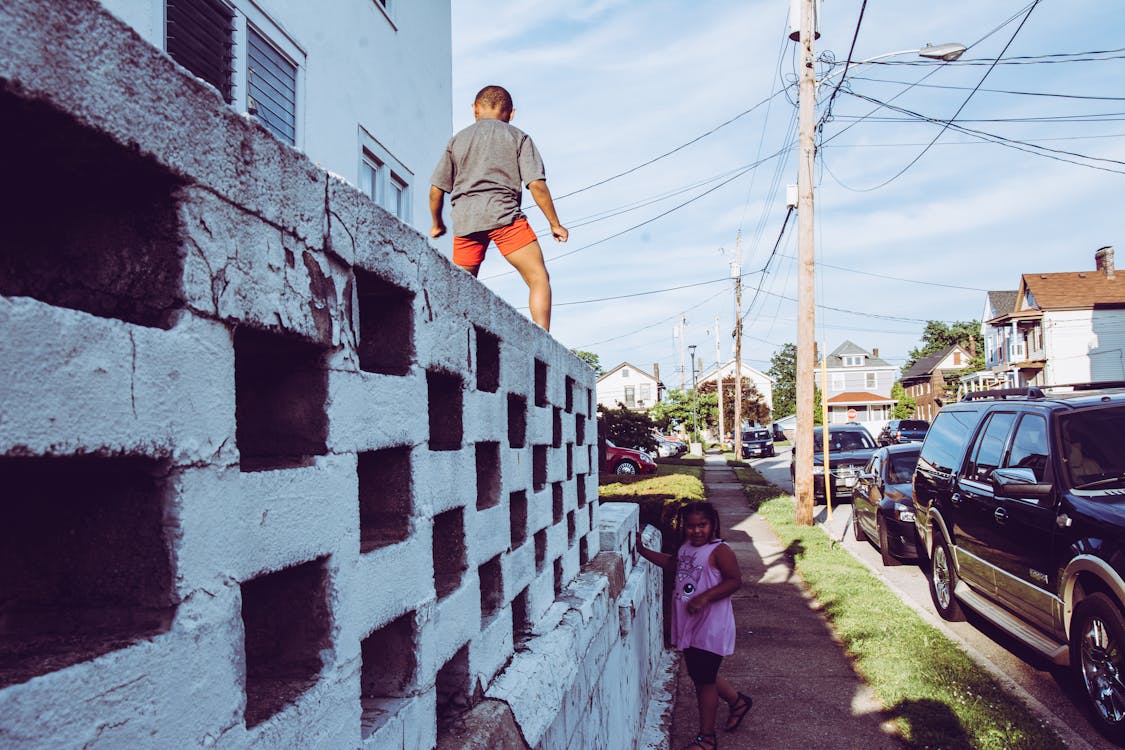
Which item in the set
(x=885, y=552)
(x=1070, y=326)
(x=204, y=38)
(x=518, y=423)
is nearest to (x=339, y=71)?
(x=204, y=38)

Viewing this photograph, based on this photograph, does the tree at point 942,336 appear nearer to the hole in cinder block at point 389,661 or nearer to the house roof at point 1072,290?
the house roof at point 1072,290

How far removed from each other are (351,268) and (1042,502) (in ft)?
17.7

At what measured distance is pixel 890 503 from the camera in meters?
11.1

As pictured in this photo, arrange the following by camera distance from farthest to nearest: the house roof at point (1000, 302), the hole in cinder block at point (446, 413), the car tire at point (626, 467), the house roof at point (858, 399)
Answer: the house roof at point (858, 399) → the house roof at point (1000, 302) → the car tire at point (626, 467) → the hole in cinder block at point (446, 413)

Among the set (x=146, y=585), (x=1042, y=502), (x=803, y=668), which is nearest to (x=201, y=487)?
(x=146, y=585)

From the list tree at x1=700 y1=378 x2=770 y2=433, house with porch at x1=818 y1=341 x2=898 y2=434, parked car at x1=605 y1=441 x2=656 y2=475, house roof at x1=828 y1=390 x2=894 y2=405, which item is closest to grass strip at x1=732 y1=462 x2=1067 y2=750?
parked car at x1=605 y1=441 x2=656 y2=475

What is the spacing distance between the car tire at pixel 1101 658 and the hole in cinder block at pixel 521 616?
3.31 metres

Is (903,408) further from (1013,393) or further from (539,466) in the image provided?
(539,466)

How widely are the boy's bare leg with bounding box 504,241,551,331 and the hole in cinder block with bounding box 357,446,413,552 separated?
2.37m

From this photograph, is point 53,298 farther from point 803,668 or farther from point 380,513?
point 803,668

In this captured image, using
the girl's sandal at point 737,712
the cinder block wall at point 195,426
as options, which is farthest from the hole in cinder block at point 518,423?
the girl's sandal at point 737,712

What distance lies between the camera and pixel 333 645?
1756 millimetres

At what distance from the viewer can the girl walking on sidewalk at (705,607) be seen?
18.2 ft

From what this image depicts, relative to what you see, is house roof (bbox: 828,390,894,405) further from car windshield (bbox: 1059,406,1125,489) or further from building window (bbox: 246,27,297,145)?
building window (bbox: 246,27,297,145)
